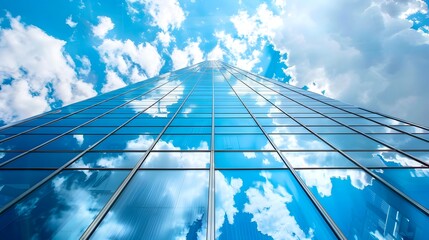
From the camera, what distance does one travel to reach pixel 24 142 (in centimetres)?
837

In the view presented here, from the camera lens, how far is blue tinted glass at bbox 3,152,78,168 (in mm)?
6627

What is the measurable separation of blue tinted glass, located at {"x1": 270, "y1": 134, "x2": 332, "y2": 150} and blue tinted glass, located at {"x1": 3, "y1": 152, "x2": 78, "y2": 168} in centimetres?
680

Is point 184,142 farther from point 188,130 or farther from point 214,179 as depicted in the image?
point 214,179

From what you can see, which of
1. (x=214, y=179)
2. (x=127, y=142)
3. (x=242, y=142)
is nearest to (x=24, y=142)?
(x=127, y=142)

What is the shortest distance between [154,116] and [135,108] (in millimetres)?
2381

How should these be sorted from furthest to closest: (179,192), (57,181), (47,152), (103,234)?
(47,152)
(57,181)
(179,192)
(103,234)

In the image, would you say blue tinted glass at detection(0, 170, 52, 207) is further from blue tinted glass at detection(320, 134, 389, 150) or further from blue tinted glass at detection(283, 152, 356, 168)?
blue tinted glass at detection(320, 134, 389, 150)

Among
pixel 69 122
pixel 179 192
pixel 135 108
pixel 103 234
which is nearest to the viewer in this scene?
pixel 103 234

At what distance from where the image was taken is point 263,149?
7.50m

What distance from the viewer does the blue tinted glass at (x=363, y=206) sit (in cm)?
436

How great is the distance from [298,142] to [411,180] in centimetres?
317

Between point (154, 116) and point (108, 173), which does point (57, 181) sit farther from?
point (154, 116)

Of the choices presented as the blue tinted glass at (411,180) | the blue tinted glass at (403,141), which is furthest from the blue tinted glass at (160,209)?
the blue tinted glass at (403,141)

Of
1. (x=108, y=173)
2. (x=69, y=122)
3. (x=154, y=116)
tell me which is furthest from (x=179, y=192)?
(x=69, y=122)
